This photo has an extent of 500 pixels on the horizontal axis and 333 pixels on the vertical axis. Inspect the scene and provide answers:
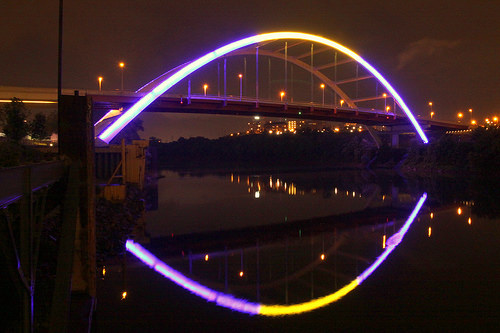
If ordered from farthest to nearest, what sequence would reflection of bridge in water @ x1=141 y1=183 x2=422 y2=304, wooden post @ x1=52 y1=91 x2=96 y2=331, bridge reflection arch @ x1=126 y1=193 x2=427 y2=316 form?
reflection of bridge in water @ x1=141 y1=183 x2=422 y2=304, bridge reflection arch @ x1=126 y1=193 x2=427 y2=316, wooden post @ x1=52 y1=91 x2=96 y2=331

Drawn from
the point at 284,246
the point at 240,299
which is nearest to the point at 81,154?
the point at 240,299

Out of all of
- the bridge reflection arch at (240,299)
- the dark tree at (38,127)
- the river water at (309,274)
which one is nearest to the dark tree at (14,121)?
the dark tree at (38,127)

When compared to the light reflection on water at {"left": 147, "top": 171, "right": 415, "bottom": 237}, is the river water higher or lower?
lower

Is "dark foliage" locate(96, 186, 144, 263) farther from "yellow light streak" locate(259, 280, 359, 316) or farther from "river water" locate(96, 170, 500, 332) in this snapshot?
"yellow light streak" locate(259, 280, 359, 316)

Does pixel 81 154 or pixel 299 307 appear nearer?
pixel 81 154

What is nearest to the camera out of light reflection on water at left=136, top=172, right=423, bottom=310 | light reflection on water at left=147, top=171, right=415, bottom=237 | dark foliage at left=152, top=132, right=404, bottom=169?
light reflection on water at left=136, top=172, right=423, bottom=310

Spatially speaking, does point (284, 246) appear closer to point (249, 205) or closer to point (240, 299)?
point (240, 299)

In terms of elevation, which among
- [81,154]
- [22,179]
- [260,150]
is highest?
[260,150]

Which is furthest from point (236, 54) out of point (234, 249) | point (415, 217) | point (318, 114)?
point (234, 249)

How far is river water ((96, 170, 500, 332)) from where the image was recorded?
6.15 metres

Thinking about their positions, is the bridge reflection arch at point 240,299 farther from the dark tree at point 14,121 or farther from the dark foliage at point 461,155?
the dark foliage at point 461,155

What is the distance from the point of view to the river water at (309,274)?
6.15 m

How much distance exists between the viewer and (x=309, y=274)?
8344mm

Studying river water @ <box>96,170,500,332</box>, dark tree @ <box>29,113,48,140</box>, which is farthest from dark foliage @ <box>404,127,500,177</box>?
dark tree @ <box>29,113,48,140</box>
